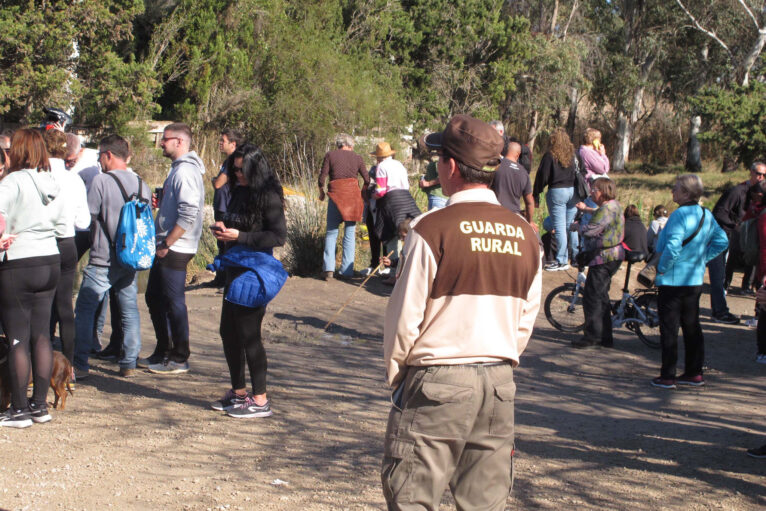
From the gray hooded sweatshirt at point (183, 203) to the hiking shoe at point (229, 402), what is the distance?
3.85ft

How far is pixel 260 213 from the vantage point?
504cm

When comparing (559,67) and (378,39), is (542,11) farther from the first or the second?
(378,39)

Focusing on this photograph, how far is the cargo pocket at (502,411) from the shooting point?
2.81 m

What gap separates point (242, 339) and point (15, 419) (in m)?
1.46

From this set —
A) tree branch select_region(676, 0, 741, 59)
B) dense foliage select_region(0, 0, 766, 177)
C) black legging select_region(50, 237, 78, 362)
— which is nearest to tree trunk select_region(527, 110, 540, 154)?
dense foliage select_region(0, 0, 766, 177)

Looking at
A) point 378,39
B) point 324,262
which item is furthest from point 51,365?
point 378,39

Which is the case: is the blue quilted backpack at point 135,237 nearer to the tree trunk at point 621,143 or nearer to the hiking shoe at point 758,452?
the hiking shoe at point 758,452

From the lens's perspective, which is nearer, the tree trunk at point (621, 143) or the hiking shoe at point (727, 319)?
the hiking shoe at point (727, 319)

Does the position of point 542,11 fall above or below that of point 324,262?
above

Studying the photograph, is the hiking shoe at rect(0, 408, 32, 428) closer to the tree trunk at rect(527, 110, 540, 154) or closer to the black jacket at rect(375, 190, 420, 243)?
the black jacket at rect(375, 190, 420, 243)

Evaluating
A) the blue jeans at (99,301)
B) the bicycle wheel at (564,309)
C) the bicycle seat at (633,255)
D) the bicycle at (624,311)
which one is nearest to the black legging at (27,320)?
the blue jeans at (99,301)

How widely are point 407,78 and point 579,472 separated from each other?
25.4 m

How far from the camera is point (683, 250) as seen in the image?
634 cm

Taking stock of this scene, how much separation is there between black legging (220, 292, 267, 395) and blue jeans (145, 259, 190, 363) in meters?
0.99
